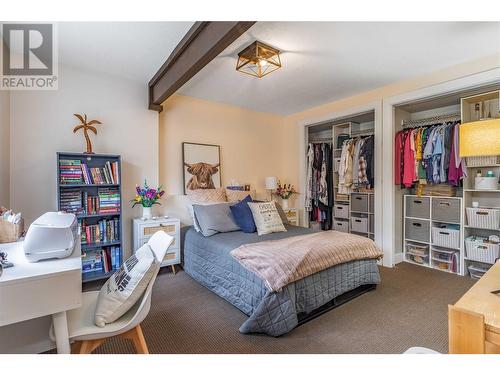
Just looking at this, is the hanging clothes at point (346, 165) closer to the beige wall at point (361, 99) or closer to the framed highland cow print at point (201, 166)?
the beige wall at point (361, 99)

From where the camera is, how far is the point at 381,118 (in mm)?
3346

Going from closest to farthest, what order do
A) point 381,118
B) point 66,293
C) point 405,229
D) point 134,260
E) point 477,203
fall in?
1. point 66,293
2. point 134,260
3. point 477,203
4. point 381,118
5. point 405,229

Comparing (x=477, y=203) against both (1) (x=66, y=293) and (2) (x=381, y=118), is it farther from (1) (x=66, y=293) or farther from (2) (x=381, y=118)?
(1) (x=66, y=293)

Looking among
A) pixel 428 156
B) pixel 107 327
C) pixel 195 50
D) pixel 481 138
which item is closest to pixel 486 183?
pixel 428 156

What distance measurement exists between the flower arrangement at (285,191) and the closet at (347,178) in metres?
0.30

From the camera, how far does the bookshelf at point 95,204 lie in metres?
2.61

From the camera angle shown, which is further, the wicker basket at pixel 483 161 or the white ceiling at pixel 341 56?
the wicker basket at pixel 483 161

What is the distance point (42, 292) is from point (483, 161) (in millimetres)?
4023

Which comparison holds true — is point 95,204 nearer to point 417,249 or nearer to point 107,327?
point 107,327

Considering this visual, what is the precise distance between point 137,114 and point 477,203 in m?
4.32

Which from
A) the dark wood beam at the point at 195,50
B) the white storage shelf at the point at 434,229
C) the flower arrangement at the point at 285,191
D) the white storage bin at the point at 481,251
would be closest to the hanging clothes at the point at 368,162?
the white storage shelf at the point at 434,229

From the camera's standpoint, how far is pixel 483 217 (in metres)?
2.87

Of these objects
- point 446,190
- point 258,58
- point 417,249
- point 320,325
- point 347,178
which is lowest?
point 320,325
